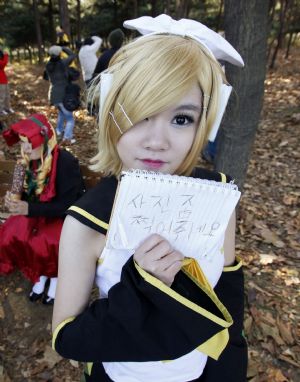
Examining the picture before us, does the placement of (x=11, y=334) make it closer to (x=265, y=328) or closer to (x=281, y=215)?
(x=265, y=328)

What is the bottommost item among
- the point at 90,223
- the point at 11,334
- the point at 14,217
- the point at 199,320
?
the point at 11,334

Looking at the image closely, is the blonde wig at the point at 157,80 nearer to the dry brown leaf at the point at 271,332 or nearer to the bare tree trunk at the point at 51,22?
the dry brown leaf at the point at 271,332

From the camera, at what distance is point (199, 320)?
3.46ft

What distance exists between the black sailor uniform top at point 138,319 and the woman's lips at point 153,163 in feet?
0.71

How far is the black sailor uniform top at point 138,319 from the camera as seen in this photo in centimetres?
101

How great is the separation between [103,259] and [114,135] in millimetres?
434

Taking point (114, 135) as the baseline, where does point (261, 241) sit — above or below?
below

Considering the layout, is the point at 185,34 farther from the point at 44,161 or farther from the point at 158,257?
the point at 44,161

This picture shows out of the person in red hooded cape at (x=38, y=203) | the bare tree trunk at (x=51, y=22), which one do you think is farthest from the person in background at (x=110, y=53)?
the bare tree trunk at (x=51, y=22)

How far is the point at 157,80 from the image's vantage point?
994 millimetres

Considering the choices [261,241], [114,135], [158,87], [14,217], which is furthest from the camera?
[261,241]

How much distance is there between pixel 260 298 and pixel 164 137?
228 centimetres

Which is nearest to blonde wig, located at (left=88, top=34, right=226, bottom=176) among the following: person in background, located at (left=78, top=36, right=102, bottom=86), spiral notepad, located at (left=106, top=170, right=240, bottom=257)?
spiral notepad, located at (left=106, top=170, right=240, bottom=257)

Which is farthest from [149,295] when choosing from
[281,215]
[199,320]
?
[281,215]
